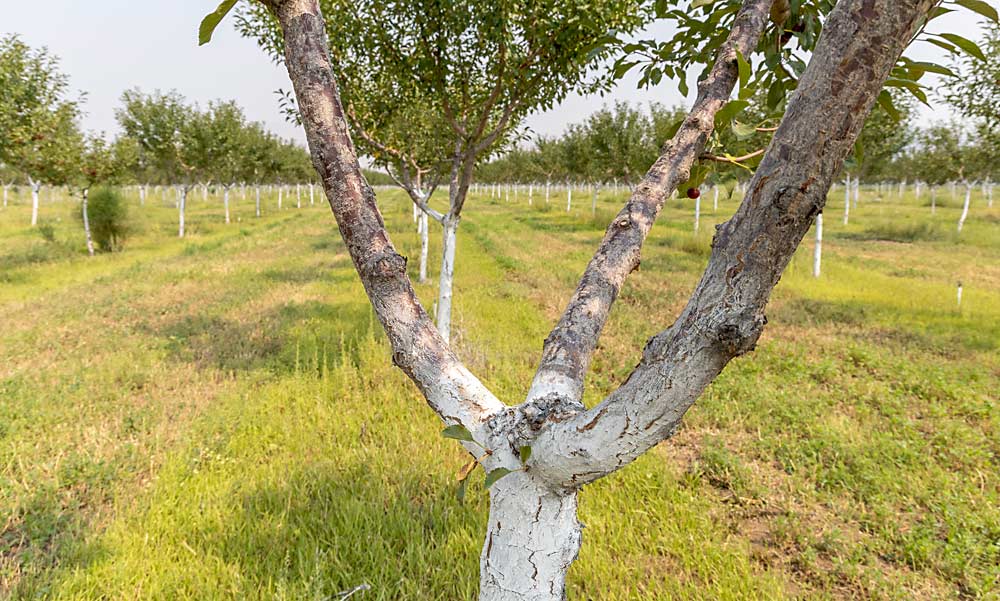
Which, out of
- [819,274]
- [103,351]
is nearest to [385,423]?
[103,351]

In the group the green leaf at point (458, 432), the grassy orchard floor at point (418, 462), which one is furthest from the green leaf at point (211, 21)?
the grassy orchard floor at point (418, 462)

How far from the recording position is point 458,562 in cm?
301

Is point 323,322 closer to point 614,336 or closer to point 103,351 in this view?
point 103,351

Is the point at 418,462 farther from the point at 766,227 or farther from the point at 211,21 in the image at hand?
the point at 766,227

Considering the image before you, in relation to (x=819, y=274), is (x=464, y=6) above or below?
above

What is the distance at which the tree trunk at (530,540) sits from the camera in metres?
1.09

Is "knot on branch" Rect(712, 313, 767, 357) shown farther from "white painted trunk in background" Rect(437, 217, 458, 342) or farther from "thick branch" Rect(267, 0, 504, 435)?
"white painted trunk in background" Rect(437, 217, 458, 342)

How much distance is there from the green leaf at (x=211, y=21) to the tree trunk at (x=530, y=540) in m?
1.15

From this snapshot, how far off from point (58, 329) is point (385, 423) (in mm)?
7057

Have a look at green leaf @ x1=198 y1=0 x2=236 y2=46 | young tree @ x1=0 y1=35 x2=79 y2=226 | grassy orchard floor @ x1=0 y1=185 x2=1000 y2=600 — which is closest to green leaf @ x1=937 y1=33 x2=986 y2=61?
green leaf @ x1=198 y1=0 x2=236 y2=46

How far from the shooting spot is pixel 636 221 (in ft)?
4.37

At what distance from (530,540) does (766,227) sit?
2.66ft

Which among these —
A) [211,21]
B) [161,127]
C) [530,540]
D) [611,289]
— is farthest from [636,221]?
[161,127]

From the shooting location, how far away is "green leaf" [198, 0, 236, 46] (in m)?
0.99
